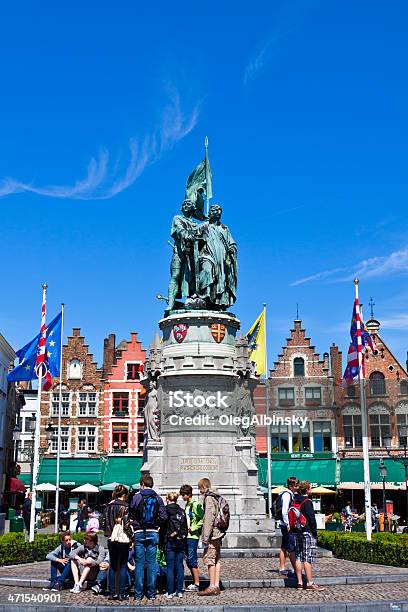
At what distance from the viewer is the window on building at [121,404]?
2292 inches

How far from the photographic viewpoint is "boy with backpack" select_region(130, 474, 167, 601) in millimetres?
12883

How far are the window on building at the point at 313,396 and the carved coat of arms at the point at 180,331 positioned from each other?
32707 millimetres

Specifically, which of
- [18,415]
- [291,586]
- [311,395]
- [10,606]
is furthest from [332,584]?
[18,415]

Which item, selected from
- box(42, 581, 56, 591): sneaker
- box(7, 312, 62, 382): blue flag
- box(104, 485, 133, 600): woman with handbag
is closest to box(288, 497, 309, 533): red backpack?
box(104, 485, 133, 600): woman with handbag

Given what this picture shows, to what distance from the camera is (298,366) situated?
57.8m

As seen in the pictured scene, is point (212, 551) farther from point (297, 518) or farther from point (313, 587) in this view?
point (313, 587)

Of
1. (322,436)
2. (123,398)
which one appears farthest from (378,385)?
(123,398)

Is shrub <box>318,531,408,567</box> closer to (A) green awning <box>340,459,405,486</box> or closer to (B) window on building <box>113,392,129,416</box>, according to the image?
(A) green awning <box>340,459,405,486</box>

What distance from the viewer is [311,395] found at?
56.8 meters

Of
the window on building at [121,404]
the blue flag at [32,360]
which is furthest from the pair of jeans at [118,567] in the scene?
the window on building at [121,404]

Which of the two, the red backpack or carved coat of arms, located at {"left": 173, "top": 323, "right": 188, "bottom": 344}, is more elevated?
carved coat of arms, located at {"left": 173, "top": 323, "right": 188, "bottom": 344}

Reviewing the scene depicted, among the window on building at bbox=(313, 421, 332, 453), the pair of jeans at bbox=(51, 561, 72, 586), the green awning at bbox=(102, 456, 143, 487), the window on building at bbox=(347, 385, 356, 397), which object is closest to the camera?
the pair of jeans at bbox=(51, 561, 72, 586)

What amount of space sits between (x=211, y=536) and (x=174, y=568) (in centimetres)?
92

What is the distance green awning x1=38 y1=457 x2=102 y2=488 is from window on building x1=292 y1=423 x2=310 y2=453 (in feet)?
49.0
